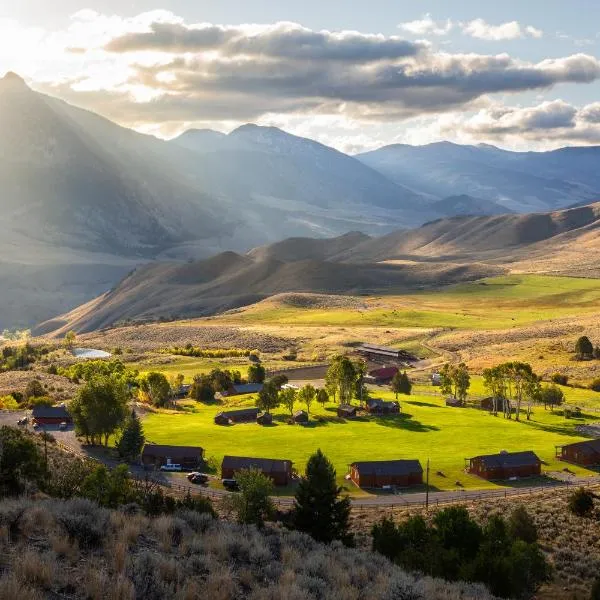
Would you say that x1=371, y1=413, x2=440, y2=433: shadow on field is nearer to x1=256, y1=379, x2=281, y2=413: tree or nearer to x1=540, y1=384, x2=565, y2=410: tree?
x1=256, y1=379, x2=281, y2=413: tree

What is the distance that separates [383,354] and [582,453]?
8975 cm

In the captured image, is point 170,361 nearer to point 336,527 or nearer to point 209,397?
point 209,397

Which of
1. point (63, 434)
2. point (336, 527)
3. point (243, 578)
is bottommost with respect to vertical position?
point (63, 434)

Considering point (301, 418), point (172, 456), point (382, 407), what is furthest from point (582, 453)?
point (172, 456)

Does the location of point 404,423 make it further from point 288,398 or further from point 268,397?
point 268,397

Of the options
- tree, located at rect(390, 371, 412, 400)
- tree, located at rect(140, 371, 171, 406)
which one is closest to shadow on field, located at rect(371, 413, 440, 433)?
tree, located at rect(390, 371, 412, 400)

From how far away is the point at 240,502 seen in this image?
51.2 meters

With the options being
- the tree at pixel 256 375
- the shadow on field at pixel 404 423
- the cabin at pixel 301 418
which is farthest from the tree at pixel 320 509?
the tree at pixel 256 375

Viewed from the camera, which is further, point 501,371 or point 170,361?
point 170,361

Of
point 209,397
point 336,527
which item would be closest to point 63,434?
point 209,397

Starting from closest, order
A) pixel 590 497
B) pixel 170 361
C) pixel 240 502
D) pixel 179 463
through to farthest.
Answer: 1. pixel 240 502
2. pixel 590 497
3. pixel 179 463
4. pixel 170 361

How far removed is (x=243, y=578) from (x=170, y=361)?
5948 inches

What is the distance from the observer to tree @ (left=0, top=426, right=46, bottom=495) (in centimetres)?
3244

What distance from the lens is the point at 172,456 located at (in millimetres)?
77312
